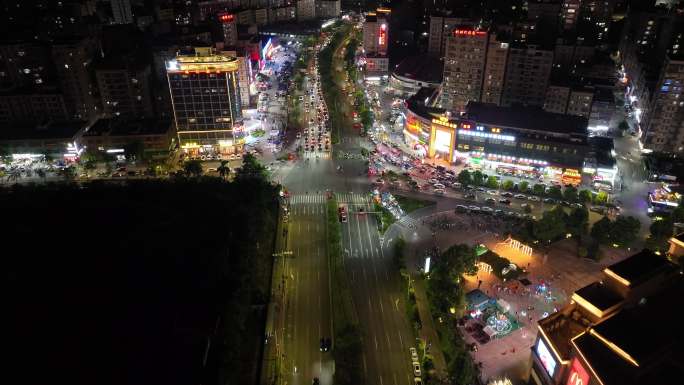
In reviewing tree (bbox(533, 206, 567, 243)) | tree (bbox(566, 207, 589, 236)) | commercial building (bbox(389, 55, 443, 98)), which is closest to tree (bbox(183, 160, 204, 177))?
tree (bbox(533, 206, 567, 243))

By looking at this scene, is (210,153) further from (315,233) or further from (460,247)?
(460,247)

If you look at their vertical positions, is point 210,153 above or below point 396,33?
below

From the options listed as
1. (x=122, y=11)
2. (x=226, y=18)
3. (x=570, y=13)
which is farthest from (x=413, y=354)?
(x=122, y=11)

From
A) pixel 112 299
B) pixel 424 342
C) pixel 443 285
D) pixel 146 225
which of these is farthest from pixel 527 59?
pixel 112 299

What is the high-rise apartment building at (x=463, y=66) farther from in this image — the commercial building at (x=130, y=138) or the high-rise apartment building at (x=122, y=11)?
the high-rise apartment building at (x=122, y=11)

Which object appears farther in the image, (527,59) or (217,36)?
(217,36)

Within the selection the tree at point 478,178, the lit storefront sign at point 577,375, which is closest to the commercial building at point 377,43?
the tree at point 478,178

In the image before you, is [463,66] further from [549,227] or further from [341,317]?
[341,317]
